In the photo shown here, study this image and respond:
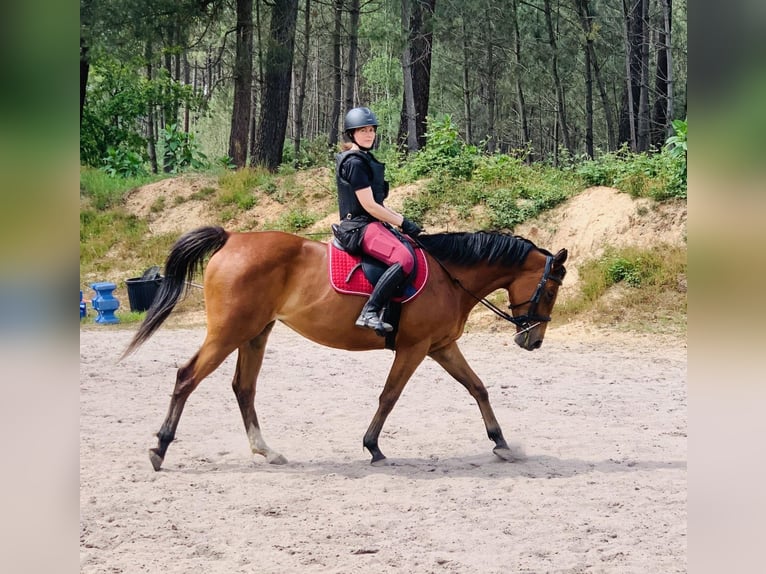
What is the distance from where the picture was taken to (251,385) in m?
5.69

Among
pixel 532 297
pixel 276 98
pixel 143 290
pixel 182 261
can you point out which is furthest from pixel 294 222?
pixel 532 297

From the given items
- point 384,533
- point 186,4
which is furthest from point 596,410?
point 186,4

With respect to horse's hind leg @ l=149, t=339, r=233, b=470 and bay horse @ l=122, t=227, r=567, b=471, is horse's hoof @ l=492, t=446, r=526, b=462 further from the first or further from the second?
horse's hind leg @ l=149, t=339, r=233, b=470

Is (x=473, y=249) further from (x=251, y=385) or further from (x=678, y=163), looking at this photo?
(x=678, y=163)

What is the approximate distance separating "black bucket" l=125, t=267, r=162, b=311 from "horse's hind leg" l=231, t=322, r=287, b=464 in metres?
6.81

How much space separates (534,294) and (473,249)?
501 mm

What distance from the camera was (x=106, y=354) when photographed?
945 cm

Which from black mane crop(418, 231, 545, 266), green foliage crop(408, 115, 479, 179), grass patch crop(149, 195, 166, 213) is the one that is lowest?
black mane crop(418, 231, 545, 266)

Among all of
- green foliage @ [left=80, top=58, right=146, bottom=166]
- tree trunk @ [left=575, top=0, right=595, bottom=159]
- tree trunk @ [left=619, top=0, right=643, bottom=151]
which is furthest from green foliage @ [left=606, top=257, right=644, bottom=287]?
tree trunk @ [left=575, top=0, right=595, bottom=159]

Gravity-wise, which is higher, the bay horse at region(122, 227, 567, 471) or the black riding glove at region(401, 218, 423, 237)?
the black riding glove at region(401, 218, 423, 237)

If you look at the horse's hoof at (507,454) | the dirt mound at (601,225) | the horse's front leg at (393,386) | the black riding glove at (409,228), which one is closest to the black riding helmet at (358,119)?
the black riding glove at (409,228)

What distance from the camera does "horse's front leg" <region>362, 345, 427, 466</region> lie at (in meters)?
5.56
